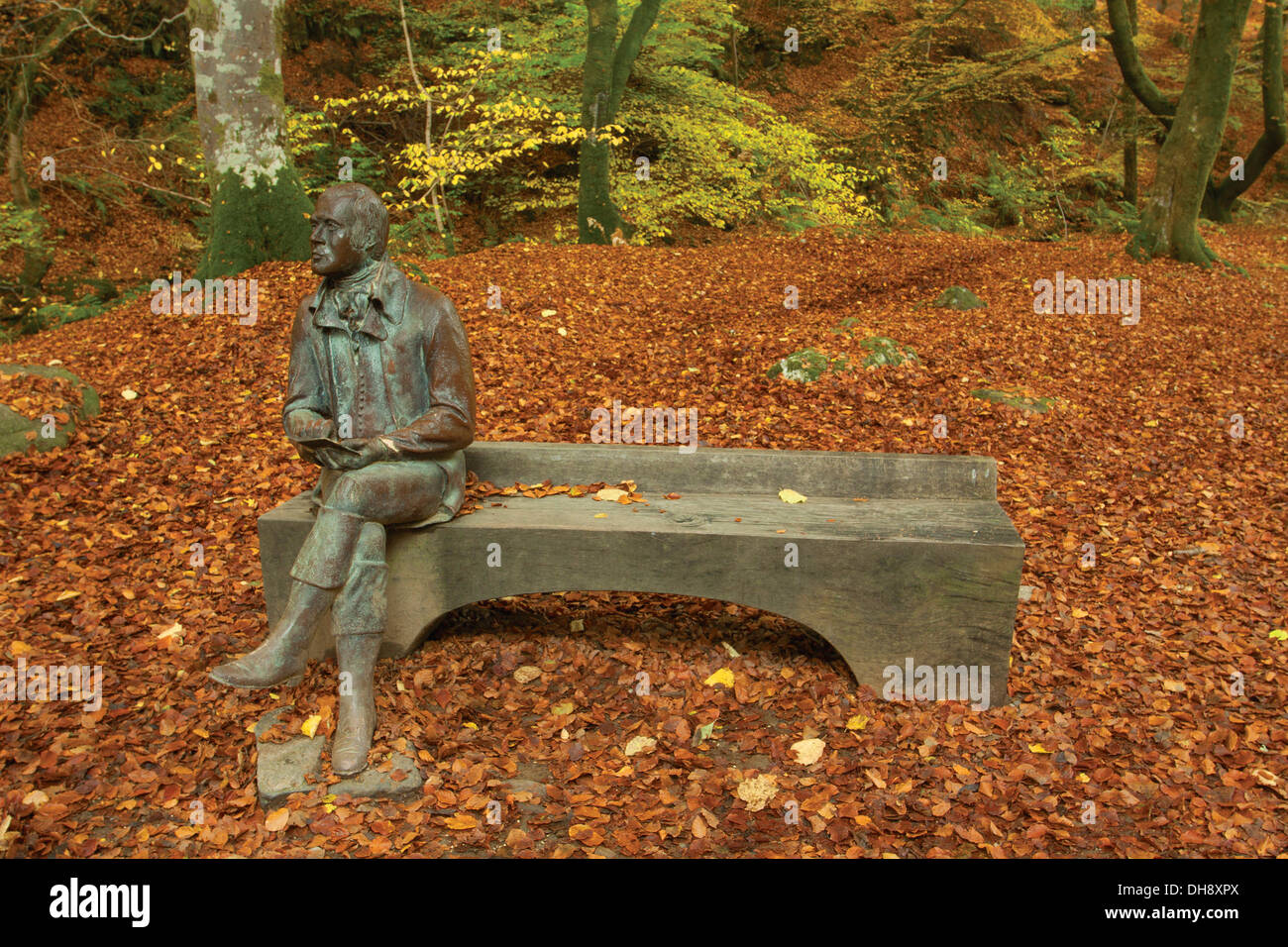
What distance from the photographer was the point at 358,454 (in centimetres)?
324

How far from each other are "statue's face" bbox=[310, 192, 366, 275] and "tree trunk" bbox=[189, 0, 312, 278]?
16.3ft

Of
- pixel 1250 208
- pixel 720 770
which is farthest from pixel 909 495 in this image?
pixel 1250 208

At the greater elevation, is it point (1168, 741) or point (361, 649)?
point (361, 649)

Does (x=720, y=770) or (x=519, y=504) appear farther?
(x=519, y=504)

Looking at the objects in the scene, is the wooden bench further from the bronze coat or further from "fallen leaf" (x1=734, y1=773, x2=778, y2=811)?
"fallen leaf" (x1=734, y1=773, x2=778, y2=811)

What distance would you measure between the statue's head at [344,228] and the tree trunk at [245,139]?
494cm

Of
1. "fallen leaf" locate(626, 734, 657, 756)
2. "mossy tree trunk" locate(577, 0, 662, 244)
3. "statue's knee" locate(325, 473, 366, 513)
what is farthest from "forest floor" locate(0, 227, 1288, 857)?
"mossy tree trunk" locate(577, 0, 662, 244)

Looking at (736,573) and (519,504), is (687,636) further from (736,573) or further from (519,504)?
(519,504)

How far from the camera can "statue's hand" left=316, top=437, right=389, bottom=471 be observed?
324 centimetres

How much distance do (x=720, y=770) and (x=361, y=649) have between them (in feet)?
4.63

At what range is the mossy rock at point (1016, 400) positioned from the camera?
663 centimetres

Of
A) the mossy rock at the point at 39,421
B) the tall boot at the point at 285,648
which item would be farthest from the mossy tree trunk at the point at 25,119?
the tall boot at the point at 285,648

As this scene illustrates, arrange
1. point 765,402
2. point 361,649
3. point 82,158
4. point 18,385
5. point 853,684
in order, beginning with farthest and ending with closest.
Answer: point 82,158
point 765,402
point 18,385
point 853,684
point 361,649

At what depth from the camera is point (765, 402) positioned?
6.58 m
